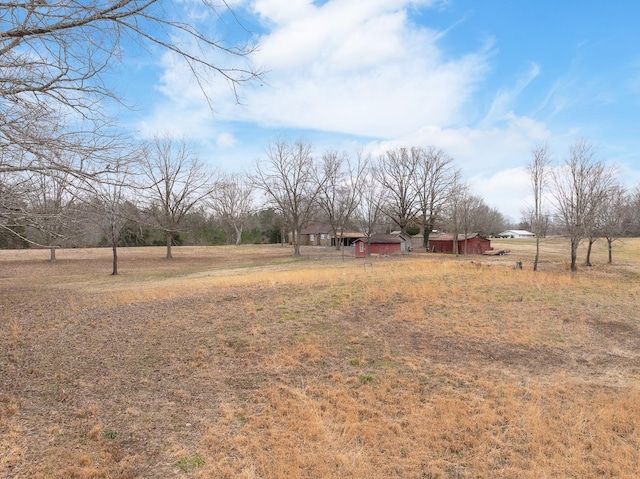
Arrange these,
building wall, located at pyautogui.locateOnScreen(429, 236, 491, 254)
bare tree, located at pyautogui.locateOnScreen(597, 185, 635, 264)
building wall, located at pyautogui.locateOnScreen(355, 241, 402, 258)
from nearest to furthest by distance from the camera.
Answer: bare tree, located at pyautogui.locateOnScreen(597, 185, 635, 264) → building wall, located at pyautogui.locateOnScreen(355, 241, 402, 258) → building wall, located at pyautogui.locateOnScreen(429, 236, 491, 254)

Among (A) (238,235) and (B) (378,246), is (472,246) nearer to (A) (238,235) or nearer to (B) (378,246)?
(B) (378,246)

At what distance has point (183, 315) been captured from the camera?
975 cm

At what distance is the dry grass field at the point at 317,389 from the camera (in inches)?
152

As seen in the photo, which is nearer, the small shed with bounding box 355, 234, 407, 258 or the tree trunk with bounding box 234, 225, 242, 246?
the small shed with bounding box 355, 234, 407, 258

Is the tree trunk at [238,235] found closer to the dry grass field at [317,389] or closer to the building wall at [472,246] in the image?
the building wall at [472,246]

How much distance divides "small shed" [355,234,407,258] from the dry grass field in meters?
26.2

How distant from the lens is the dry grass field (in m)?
3.87

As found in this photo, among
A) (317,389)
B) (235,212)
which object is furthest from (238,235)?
(317,389)

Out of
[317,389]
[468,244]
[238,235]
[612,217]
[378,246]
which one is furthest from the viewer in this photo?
[238,235]

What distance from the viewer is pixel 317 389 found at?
18.7 feet

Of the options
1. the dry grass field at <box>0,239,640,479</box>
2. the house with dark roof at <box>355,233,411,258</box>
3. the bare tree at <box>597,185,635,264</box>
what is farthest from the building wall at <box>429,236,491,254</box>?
the dry grass field at <box>0,239,640,479</box>

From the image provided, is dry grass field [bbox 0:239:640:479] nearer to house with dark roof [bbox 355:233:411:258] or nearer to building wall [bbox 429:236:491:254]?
house with dark roof [bbox 355:233:411:258]

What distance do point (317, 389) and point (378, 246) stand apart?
34.3 m

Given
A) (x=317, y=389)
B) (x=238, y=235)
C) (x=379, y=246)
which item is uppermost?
(x=238, y=235)
